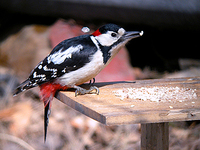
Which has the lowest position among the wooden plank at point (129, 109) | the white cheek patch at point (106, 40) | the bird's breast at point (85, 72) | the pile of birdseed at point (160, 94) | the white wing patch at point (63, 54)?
the wooden plank at point (129, 109)

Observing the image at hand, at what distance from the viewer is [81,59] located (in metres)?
2.02

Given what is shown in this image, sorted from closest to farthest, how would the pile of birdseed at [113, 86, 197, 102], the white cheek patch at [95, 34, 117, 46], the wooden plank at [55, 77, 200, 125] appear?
the wooden plank at [55, 77, 200, 125]
the pile of birdseed at [113, 86, 197, 102]
the white cheek patch at [95, 34, 117, 46]

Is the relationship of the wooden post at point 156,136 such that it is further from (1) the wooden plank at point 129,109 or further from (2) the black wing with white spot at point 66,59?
(2) the black wing with white spot at point 66,59

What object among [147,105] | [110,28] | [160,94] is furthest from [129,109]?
[110,28]

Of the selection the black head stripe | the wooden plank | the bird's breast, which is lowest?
the wooden plank

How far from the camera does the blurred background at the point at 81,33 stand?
334 centimetres

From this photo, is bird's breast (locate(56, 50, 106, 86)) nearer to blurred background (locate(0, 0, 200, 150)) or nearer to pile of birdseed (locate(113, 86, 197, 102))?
pile of birdseed (locate(113, 86, 197, 102))

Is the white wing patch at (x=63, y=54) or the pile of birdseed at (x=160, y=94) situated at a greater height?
the white wing patch at (x=63, y=54)

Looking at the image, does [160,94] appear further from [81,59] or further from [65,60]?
[65,60]

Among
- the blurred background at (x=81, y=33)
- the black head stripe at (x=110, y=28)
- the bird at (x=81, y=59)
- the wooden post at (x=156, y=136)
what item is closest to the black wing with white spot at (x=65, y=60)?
the bird at (x=81, y=59)

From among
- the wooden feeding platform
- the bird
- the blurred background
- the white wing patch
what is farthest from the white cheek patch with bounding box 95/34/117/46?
the blurred background

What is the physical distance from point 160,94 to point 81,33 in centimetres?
234

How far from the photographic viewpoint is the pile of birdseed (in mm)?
1789

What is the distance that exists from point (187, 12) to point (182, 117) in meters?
2.58
